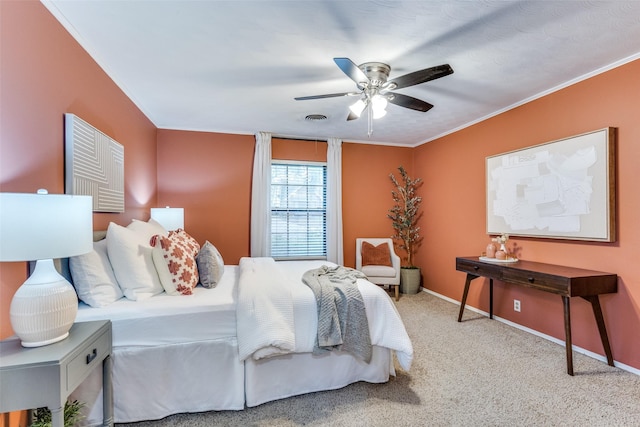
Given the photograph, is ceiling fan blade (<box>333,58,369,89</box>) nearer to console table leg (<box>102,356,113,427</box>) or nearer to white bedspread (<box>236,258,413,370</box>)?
white bedspread (<box>236,258,413,370</box>)

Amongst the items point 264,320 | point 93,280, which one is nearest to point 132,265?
point 93,280

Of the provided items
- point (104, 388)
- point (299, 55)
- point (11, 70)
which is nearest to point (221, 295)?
point (104, 388)

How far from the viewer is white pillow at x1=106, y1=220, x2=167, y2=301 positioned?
1.99 meters

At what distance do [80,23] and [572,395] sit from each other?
4.09 metres

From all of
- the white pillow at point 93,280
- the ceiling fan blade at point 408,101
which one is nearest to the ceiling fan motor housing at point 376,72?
the ceiling fan blade at point 408,101

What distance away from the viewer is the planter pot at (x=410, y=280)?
471 centimetres

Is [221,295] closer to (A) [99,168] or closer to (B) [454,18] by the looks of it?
(A) [99,168]

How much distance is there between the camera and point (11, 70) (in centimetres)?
144

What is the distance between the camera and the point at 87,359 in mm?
1411

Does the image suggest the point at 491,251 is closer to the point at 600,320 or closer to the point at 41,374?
the point at 600,320

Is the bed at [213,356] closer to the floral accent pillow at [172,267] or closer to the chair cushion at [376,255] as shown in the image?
the floral accent pillow at [172,267]

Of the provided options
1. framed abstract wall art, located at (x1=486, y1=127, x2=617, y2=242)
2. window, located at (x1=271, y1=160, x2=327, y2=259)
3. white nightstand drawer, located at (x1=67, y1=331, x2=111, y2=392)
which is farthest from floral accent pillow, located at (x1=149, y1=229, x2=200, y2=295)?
framed abstract wall art, located at (x1=486, y1=127, x2=617, y2=242)

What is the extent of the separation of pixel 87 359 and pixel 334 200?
12.1ft

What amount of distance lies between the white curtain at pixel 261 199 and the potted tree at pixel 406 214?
207cm
